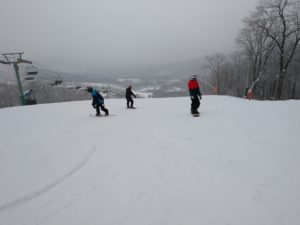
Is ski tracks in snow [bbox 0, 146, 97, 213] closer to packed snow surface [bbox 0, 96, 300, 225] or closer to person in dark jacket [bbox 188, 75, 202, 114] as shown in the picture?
packed snow surface [bbox 0, 96, 300, 225]

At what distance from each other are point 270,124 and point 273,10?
64.1 feet

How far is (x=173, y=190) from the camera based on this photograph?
3.46m

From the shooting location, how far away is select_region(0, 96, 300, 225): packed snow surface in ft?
9.64

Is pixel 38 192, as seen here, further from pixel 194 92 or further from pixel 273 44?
pixel 273 44

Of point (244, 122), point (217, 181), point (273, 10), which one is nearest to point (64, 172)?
point (217, 181)

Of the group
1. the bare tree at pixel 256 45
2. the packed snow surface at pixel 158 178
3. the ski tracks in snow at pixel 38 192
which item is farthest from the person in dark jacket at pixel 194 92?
the bare tree at pixel 256 45

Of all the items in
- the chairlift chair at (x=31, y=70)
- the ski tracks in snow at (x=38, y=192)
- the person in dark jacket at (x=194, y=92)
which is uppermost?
the chairlift chair at (x=31, y=70)

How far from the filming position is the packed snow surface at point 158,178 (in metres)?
2.94

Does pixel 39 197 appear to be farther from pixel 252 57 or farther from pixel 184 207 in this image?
pixel 252 57

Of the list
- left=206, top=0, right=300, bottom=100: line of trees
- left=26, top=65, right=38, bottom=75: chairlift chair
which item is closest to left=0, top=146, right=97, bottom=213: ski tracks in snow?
left=206, top=0, right=300, bottom=100: line of trees

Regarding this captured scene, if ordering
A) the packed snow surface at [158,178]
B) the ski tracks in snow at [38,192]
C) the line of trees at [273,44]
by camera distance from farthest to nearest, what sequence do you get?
the line of trees at [273,44], the ski tracks in snow at [38,192], the packed snow surface at [158,178]

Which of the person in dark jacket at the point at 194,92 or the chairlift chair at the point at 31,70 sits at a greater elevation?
the chairlift chair at the point at 31,70

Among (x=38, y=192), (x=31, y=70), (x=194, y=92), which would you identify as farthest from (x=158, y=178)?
(x=31, y=70)

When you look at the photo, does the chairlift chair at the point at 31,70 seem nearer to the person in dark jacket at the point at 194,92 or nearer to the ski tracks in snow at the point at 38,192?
the person in dark jacket at the point at 194,92
